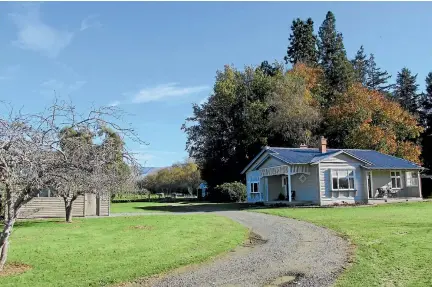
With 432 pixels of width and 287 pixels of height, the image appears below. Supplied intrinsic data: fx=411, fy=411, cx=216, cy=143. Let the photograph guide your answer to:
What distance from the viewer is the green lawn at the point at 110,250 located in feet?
27.6

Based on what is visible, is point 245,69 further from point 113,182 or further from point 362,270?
point 362,270

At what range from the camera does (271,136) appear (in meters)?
46.5

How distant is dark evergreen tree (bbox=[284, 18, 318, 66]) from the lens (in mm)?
61406

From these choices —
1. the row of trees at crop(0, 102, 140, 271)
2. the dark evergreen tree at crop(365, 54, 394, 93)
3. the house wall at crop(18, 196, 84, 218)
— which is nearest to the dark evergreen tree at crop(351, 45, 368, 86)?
the dark evergreen tree at crop(365, 54, 394, 93)

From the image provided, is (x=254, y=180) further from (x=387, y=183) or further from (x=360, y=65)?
(x=360, y=65)

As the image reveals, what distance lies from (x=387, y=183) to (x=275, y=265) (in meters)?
27.2

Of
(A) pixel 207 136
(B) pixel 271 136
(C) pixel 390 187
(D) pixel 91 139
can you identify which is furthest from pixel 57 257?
(A) pixel 207 136

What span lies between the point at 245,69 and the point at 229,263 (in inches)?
1772

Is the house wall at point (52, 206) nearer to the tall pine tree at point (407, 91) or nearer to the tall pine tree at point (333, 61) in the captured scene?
the tall pine tree at point (333, 61)

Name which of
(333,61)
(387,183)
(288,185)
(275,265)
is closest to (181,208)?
(288,185)

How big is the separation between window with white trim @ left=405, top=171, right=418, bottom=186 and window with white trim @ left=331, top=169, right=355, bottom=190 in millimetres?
6597

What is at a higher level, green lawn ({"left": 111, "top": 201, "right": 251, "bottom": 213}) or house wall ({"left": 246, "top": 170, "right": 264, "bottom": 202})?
house wall ({"left": 246, "top": 170, "right": 264, "bottom": 202})

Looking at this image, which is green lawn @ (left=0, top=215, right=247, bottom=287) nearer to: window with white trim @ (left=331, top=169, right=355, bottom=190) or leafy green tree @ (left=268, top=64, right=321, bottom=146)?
window with white trim @ (left=331, top=169, right=355, bottom=190)

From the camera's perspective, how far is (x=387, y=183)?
33.2 meters
